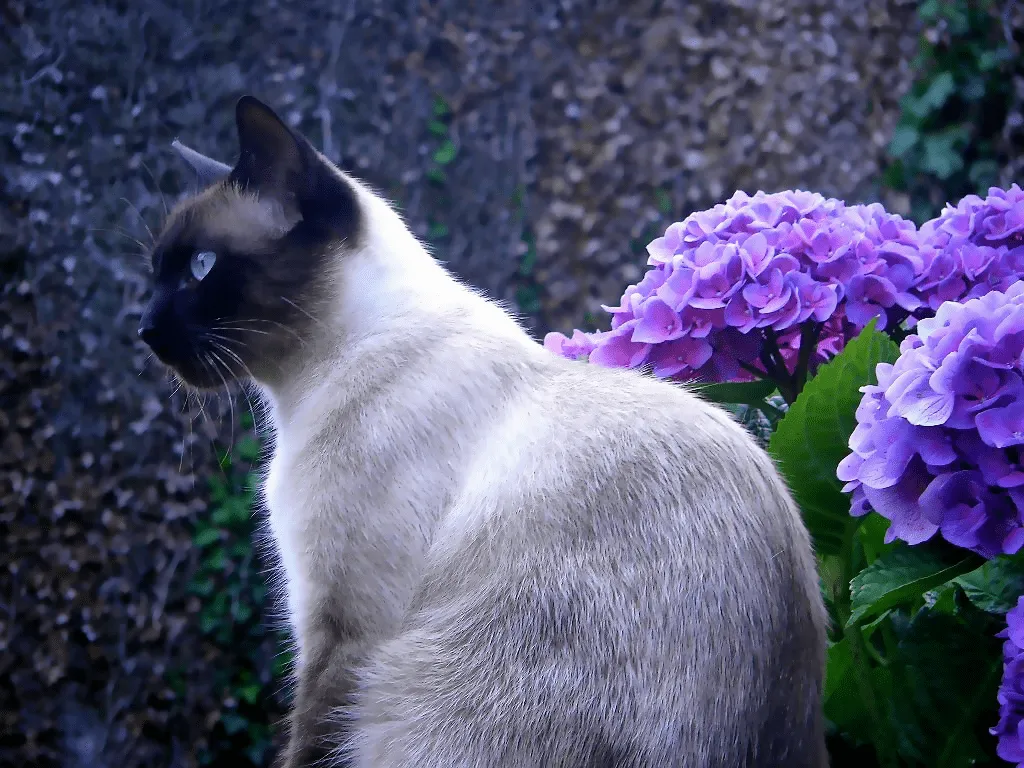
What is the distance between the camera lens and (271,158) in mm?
1075

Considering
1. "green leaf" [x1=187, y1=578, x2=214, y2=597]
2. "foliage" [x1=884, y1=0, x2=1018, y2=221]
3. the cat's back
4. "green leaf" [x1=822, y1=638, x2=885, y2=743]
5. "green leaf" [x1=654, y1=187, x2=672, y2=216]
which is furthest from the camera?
"green leaf" [x1=654, y1=187, x2=672, y2=216]

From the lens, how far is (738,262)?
1.05 m

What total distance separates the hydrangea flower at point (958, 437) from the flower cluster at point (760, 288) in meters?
0.24

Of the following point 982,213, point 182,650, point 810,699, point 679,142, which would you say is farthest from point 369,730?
point 679,142

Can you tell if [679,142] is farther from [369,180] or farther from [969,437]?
[969,437]

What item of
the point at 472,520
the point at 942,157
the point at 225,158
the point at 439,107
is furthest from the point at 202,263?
the point at 942,157

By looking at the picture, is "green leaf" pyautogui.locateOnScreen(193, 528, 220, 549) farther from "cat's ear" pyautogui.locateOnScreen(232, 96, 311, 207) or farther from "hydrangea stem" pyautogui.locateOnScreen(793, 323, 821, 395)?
"hydrangea stem" pyautogui.locateOnScreen(793, 323, 821, 395)

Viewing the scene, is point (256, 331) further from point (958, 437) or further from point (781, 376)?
point (958, 437)

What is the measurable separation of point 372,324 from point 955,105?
227cm

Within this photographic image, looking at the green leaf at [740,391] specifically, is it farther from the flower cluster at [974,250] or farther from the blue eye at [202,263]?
the blue eye at [202,263]

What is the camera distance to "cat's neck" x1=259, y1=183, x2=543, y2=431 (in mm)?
1015

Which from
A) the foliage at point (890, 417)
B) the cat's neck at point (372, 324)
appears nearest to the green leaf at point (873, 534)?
the foliage at point (890, 417)

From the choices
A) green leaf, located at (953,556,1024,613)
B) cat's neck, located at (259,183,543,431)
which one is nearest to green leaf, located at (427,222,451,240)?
cat's neck, located at (259,183,543,431)

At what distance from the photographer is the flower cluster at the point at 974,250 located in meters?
1.05
